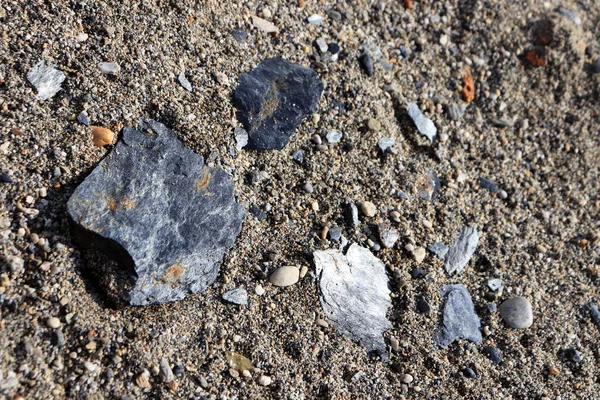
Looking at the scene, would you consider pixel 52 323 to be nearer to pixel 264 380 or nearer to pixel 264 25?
pixel 264 380

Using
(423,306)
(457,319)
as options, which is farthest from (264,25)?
(457,319)

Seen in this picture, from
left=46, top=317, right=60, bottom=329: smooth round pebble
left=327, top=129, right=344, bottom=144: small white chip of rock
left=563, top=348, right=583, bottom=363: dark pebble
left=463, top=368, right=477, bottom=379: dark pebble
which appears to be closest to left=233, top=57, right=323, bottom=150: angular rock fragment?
left=327, top=129, right=344, bottom=144: small white chip of rock

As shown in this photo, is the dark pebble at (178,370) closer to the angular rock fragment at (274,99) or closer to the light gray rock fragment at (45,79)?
the angular rock fragment at (274,99)

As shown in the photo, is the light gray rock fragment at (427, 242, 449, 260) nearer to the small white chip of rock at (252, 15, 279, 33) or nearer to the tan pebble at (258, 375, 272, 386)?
the tan pebble at (258, 375, 272, 386)

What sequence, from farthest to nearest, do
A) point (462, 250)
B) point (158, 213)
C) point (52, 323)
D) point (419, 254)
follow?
point (462, 250), point (419, 254), point (158, 213), point (52, 323)


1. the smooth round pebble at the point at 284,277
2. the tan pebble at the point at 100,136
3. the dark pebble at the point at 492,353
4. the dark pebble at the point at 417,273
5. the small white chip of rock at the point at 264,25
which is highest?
the small white chip of rock at the point at 264,25

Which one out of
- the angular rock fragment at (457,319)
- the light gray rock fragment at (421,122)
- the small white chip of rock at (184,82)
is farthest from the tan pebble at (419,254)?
the small white chip of rock at (184,82)

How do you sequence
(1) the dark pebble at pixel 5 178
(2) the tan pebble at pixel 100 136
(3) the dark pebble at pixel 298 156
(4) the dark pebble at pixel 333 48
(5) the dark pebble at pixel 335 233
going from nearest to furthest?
1. (1) the dark pebble at pixel 5 178
2. (2) the tan pebble at pixel 100 136
3. (5) the dark pebble at pixel 335 233
4. (3) the dark pebble at pixel 298 156
5. (4) the dark pebble at pixel 333 48
